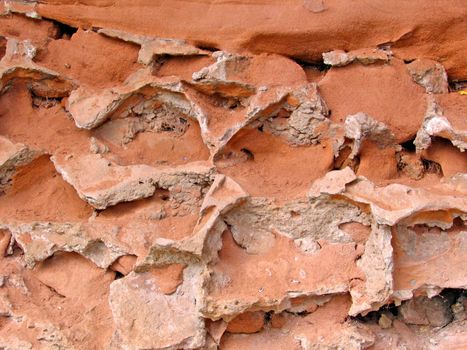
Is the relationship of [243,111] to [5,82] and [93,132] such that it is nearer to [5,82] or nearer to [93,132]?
[93,132]

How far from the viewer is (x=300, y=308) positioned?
238cm

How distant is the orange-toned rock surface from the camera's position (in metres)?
2.29

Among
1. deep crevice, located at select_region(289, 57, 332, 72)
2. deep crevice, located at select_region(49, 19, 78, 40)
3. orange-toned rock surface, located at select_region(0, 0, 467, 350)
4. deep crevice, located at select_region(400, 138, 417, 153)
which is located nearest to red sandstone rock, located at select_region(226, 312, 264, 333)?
orange-toned rock surface, located at select_region(0, 0, 467, 350)

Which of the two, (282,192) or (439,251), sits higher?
(282,192)

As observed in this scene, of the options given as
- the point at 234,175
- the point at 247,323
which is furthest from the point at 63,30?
the point at 247,323

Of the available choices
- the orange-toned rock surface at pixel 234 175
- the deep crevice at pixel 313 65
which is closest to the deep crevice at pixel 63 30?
the orange-toned rock surface at pixel 234 175

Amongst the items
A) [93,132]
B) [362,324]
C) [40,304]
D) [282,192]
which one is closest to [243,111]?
[282,192]

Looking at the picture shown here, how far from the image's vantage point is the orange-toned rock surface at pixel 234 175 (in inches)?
90.0

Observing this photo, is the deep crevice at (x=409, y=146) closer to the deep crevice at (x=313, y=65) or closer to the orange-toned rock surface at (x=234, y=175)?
the orange-toned rock surface at (x=234, y=175)

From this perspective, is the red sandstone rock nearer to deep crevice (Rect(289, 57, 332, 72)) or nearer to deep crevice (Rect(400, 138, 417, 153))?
deep crevice (Rect(400, 138, 417, 153))

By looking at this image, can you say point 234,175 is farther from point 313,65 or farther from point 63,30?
point 63,30

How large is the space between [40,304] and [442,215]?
179 centimetres

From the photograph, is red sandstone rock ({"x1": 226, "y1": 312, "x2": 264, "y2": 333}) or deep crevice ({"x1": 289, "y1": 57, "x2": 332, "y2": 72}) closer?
red sandstone rock ({"x1": 226, "y1": 312, "x2": 264, "y2": 333})

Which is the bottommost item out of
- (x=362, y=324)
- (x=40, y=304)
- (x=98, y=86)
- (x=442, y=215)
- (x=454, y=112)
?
(x=362, y=324)
